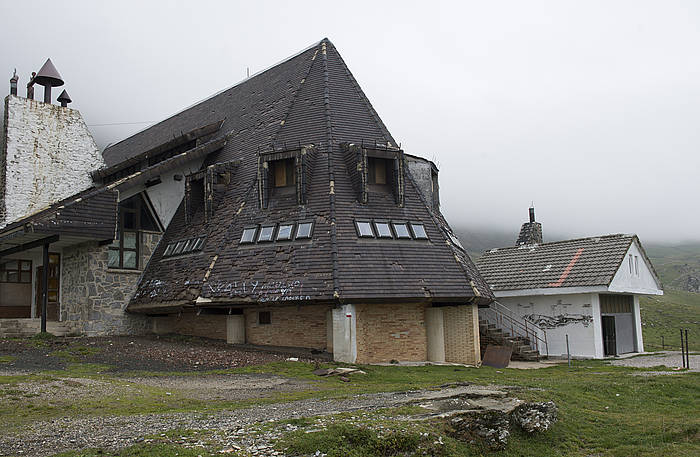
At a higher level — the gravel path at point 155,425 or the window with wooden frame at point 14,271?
the window with wooden frame at point 14,271

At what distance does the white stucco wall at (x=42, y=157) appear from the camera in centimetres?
2583

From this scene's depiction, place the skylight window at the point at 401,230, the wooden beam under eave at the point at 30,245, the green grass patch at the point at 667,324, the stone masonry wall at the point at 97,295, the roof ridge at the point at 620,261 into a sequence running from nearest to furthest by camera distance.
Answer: the skylight window at the point at 401,230
the wooden beam under eave at the point at 30,245
the stone masonry wall at the point at 97,295
the roof ridge at the point at 620,261
the green grass patch at the point at 667,324

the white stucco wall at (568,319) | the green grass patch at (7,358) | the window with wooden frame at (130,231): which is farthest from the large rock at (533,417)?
the window with wooden frame at (130,231)

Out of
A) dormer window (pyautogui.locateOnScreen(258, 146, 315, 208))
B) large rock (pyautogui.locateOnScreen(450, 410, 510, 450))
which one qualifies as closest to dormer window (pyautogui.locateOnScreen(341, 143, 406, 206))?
dormer window (pyautogui.locateOnScreen(258, 146, 315, 208))

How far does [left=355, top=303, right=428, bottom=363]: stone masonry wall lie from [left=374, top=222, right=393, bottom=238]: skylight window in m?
2.26

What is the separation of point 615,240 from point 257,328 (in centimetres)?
1618

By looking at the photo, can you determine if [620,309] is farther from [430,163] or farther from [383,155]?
[383,155]

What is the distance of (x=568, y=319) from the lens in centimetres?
2597

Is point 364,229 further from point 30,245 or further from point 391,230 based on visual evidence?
point 30,245

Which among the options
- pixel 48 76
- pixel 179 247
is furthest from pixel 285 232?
pixel 48 76

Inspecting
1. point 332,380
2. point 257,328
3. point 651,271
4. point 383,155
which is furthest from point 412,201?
point 651,271

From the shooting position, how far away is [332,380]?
15.0 meters

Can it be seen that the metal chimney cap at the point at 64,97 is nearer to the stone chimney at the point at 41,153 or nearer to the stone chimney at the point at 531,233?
the stone chimney at the point at 41,153

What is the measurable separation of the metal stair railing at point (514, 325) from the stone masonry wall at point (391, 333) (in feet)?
27.6
